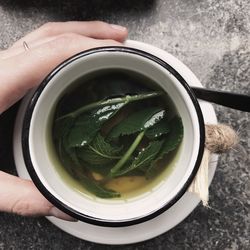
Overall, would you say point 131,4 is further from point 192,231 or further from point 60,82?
point 192,231

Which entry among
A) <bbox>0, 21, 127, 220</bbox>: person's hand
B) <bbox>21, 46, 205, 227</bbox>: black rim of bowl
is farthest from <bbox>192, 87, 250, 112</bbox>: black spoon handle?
<bbox>0, 21, 127, 220</bbox>: person's hand

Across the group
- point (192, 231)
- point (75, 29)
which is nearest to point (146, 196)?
point (192, 231)

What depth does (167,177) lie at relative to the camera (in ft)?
2.35

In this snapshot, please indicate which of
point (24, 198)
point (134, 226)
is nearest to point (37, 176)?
point (24, 198)

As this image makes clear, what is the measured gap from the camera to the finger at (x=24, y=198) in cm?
71

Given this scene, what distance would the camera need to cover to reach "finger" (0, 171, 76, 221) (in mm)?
711

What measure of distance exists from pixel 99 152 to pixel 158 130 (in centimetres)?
8

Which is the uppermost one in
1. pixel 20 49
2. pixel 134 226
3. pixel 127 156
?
pixel 20 49

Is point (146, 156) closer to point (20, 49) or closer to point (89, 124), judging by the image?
point (89, 124)

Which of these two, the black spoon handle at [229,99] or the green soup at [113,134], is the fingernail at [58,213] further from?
the black spoon handle at [229,99]

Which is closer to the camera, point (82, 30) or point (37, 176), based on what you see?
point (37, 176)

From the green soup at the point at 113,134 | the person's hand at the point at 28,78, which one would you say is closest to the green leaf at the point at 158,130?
the green soup at the point at 113,134

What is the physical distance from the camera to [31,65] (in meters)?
0.71

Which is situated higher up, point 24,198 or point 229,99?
point 229,99
